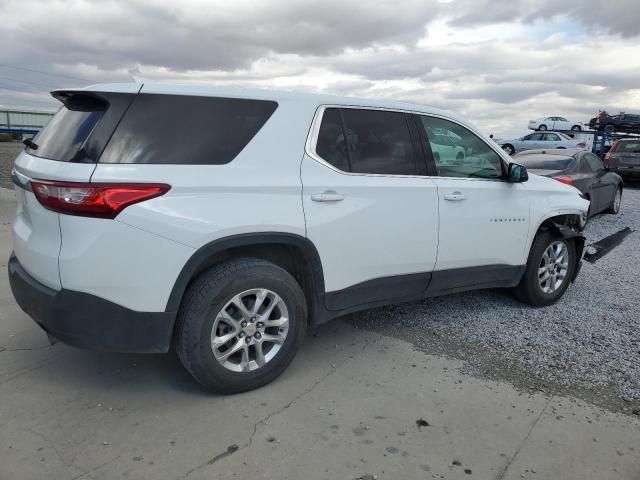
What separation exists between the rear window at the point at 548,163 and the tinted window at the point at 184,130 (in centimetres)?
662

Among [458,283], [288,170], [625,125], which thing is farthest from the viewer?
[625,125]

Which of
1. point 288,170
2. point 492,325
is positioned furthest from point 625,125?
point 288,170

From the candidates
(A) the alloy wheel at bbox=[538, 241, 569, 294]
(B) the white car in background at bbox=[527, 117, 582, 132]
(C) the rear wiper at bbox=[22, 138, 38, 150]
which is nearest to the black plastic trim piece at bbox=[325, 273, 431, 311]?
(A) the alloy wheel at bbox=[538, 241, 569, 294]

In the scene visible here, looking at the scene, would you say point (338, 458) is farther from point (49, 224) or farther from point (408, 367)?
point (49, 224)

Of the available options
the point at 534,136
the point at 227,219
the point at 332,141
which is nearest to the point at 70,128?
the point at 227,219

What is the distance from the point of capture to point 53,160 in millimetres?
2965

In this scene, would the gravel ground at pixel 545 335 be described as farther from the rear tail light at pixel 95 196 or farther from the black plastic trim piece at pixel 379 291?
the rear tail light at pixel 95 196

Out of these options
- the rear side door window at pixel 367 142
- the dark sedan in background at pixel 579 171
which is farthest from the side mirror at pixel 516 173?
the dark sedan in background at pixel 579 171

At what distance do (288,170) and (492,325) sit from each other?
2328mm

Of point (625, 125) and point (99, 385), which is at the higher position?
point (625, 125)

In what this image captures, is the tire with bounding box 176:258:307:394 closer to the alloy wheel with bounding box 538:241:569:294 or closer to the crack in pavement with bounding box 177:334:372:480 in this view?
the crack in pavement with bounding box 177:334:372:480

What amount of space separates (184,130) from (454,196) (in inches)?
80.0

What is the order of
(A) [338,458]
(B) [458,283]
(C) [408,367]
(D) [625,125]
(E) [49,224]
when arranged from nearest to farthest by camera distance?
1. (A) [338,458]
2. (E) [49,224]
3. (C) [408,367]
4. (B) [458,283]
5. (D) [625,125]

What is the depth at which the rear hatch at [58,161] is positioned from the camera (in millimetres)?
2832
